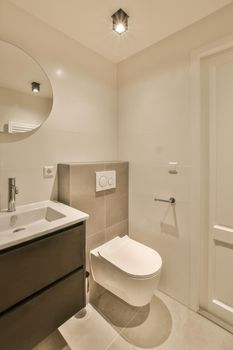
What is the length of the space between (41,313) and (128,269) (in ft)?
1.86

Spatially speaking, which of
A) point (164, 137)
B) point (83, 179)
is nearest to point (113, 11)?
point (164, 137)

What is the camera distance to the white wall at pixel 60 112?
1.26 meters

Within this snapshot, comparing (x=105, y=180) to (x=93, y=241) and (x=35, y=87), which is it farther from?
(x=35, y=87)

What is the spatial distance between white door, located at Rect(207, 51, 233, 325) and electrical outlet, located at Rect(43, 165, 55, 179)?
1.26 m

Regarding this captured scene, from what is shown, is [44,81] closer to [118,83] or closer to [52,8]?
[52,8]

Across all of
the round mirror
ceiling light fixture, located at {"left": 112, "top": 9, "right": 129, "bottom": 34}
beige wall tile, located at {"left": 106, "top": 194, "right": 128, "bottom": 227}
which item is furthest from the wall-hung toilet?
ceiling light fixture, located at {"left": 112, "top": 9, "right": 129, "bottom": 34}

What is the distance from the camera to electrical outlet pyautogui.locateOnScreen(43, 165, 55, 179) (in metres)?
1.44

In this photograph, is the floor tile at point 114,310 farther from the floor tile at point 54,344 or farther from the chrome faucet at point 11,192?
the chrome faucet at point 11,192

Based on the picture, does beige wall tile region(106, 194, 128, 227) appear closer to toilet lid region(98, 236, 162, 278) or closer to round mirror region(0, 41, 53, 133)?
toilet lid region(98, 236, 162, 278)

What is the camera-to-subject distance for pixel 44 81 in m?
1.37

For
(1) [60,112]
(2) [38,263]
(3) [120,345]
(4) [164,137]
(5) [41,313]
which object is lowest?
(3) [120,345]

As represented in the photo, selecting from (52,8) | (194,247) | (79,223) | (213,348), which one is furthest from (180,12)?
(213,348)

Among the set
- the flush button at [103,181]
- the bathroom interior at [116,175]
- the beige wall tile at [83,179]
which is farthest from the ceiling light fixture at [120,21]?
the flush button at [103,181]

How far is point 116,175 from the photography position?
177 centimetres
